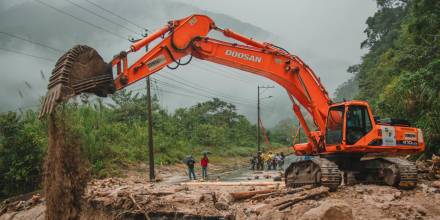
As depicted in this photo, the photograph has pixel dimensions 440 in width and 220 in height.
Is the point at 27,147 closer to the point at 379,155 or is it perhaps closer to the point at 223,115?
the point at 379,155

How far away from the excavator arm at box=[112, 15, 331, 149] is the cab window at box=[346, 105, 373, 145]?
2.57 feet

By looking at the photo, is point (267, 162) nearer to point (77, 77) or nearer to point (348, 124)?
point (348, 124)

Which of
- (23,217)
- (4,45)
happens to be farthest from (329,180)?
(4,45)

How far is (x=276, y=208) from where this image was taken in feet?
32.1

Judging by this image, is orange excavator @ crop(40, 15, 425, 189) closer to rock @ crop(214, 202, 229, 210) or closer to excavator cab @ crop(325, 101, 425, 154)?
excavator cab @ crop(325, 101, 425, 154)

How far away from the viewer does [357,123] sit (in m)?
12.1

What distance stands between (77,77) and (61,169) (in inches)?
80.3

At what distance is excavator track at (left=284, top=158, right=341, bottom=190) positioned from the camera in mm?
10984

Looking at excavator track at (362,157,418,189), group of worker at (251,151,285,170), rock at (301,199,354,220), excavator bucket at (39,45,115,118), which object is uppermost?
excavator bucket at (39,45,115,118)

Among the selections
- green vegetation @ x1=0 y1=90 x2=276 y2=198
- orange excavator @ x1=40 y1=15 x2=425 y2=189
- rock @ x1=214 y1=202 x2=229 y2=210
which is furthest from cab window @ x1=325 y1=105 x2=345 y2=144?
green vegetation @ x1=0 y1=90 x2=276 y2=198

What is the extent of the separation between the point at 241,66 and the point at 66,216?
5810mm

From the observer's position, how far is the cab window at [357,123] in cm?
1192

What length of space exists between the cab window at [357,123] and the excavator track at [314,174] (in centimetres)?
99

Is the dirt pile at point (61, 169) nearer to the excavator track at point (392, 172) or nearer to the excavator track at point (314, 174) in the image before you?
the excavator track at point (314, 174)
